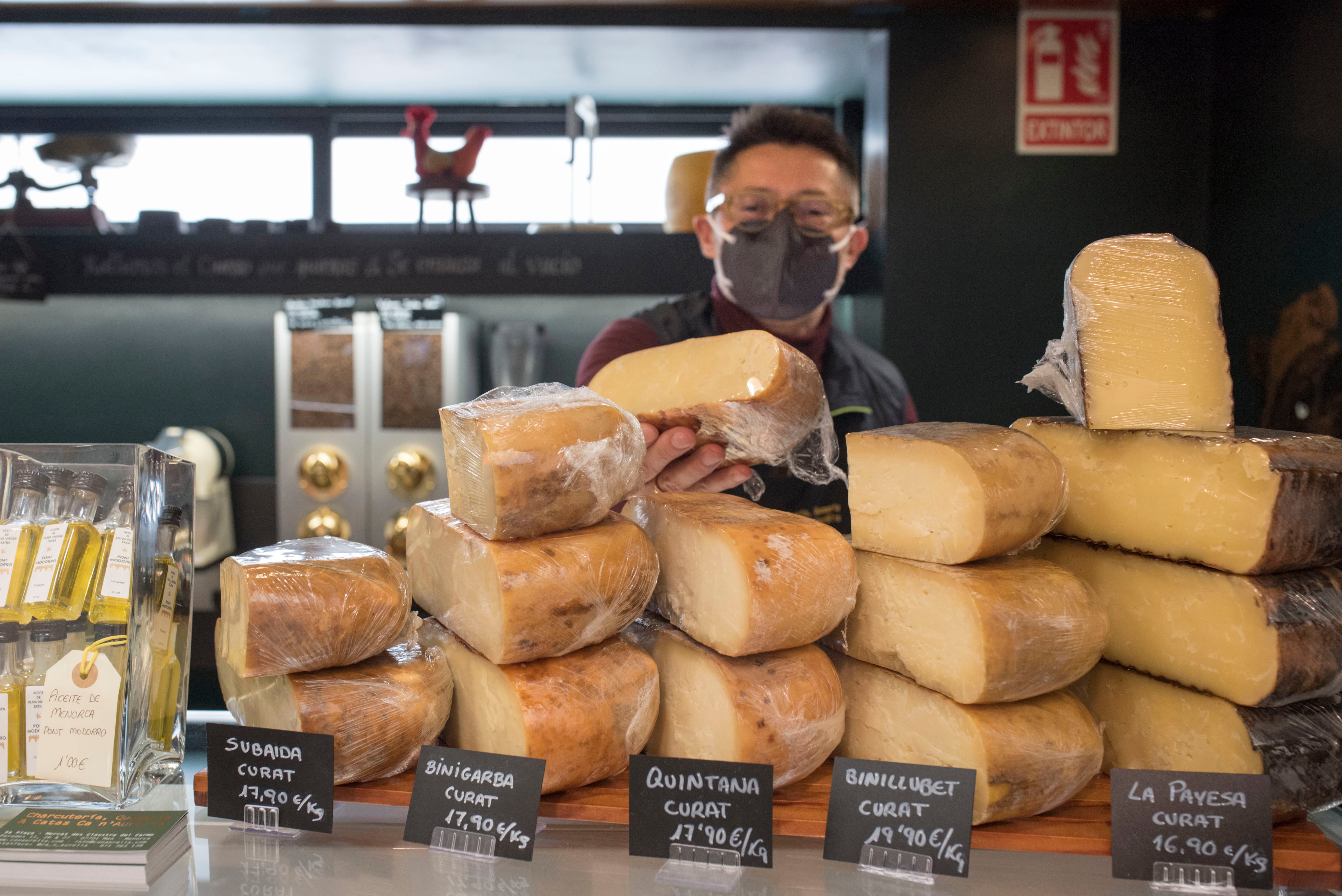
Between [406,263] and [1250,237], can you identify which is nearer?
[1250,237]

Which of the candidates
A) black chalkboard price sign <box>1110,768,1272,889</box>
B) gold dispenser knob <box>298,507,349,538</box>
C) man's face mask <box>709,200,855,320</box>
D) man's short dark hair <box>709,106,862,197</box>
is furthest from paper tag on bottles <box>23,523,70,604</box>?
gold dispenser knob <box>298,507,349,538</box>

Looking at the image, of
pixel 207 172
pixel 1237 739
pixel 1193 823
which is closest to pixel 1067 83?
pixel 1237 739

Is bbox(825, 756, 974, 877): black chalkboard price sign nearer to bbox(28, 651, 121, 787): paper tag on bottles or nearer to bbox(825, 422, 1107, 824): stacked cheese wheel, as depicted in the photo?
bbox(825, 422, 1107, 824): stacked cheese wheel

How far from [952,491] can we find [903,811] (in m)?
0.32

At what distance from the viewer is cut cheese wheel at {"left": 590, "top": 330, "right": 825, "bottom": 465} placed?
3.57 feet

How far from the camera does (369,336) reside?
3217mm

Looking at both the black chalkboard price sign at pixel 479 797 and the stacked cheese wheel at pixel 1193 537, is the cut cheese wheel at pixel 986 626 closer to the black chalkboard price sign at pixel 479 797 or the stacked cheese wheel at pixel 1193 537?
the stacked cheese wheel at pixel 1193 537

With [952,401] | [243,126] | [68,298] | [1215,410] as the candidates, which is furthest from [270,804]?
[68,298]

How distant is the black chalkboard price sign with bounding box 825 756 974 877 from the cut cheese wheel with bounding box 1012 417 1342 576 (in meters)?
0.35

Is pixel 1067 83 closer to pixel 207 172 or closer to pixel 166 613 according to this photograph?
pixel 166 613

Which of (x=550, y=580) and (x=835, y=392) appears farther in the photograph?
(x=835, y=392)

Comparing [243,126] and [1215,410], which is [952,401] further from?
Answer: [243,126]

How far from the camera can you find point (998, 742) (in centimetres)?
93

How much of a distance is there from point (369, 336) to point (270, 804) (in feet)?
8.04
